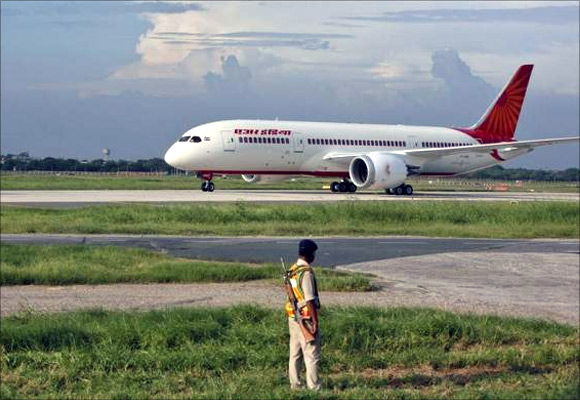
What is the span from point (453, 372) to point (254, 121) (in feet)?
123

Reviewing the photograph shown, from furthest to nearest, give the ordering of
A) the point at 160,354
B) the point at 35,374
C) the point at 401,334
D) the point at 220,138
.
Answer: the point at 220,138
the point at 401,334
the point at 160,354
the point at 35,374

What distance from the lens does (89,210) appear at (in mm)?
31672

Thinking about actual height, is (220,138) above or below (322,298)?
above

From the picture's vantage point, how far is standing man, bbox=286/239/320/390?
27.6ft

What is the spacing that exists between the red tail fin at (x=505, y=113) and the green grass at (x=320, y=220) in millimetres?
22077

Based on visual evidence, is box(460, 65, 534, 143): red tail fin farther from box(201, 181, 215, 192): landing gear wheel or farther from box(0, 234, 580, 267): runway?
box(0, 234, 580, 267): runway

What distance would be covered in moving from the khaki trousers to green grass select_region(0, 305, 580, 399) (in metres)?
0.12

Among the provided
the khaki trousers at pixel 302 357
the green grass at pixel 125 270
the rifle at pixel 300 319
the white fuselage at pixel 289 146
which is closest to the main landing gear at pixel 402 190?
the white fuselage at pixel 289 146

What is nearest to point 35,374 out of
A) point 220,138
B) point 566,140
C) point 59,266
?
point 59,266

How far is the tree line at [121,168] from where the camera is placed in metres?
109

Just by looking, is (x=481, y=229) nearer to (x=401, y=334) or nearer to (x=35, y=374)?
(x=401, y=334)

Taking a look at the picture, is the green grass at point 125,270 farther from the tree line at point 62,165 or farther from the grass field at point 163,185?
the tree line at point 62,165

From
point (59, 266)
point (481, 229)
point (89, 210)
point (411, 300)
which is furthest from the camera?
point (89, 210)

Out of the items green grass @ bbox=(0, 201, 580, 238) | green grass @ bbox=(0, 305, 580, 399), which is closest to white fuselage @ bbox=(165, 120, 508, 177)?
green grass @ bbox=(0, 201, 580, 238)
